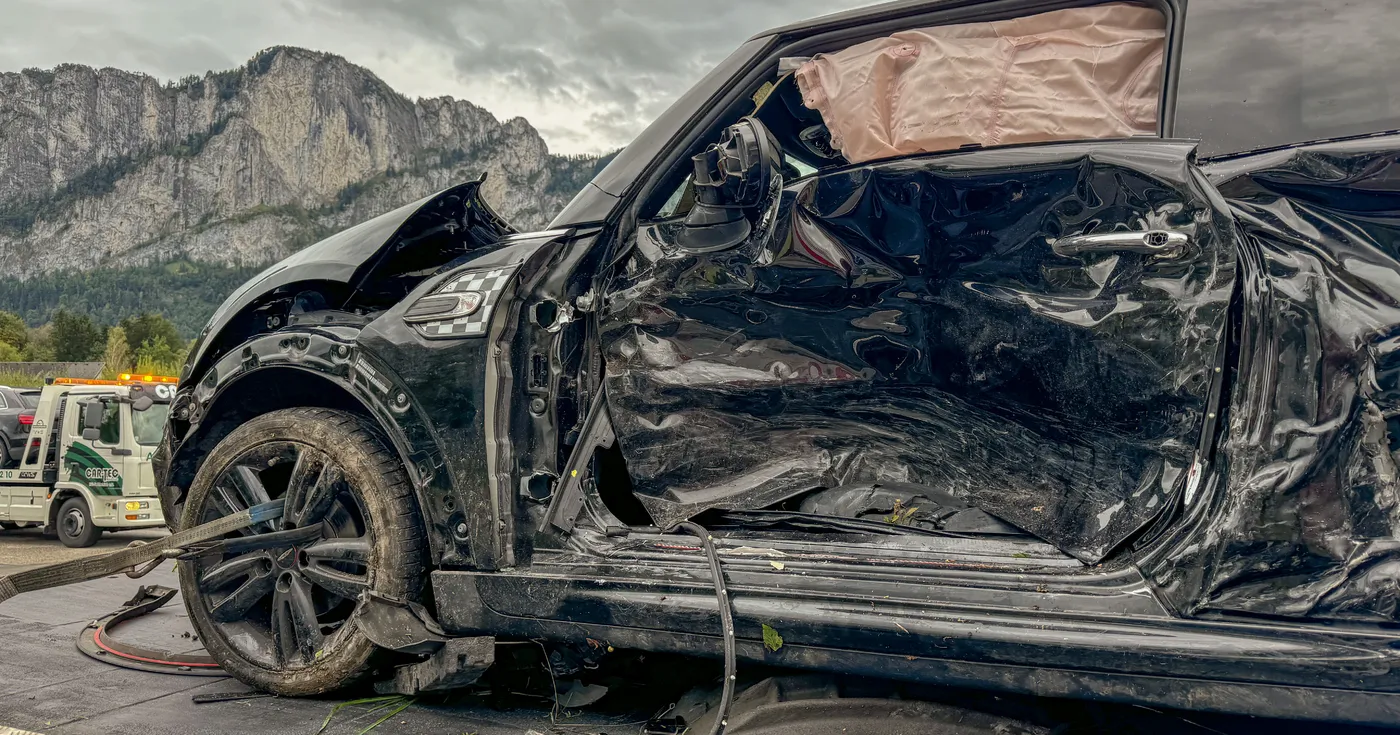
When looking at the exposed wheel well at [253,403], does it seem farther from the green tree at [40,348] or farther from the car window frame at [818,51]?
the green tree at [40,348]

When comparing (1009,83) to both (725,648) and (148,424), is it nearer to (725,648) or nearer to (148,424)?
(725,648)

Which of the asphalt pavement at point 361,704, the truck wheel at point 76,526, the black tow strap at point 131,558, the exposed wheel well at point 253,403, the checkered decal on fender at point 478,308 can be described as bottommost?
the truck wheel at point 76,526

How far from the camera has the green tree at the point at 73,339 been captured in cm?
8100

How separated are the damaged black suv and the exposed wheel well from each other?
0.01 metres

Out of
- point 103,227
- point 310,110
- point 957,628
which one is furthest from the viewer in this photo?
point 310,110

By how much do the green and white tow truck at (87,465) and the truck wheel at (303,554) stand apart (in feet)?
28.5

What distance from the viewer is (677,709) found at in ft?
7.42

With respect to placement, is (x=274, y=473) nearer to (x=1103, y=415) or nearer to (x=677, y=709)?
(x=677, y=709)

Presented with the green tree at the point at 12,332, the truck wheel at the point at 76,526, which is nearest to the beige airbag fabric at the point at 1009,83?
the truck wheel at the point at 76,526

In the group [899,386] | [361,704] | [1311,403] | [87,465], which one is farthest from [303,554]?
[87,465]

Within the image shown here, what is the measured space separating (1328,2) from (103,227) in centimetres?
16781

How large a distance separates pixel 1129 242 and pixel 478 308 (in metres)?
1.63

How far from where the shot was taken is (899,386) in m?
2.15

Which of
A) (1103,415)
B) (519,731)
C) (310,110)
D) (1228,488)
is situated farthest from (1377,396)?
(310,110)
